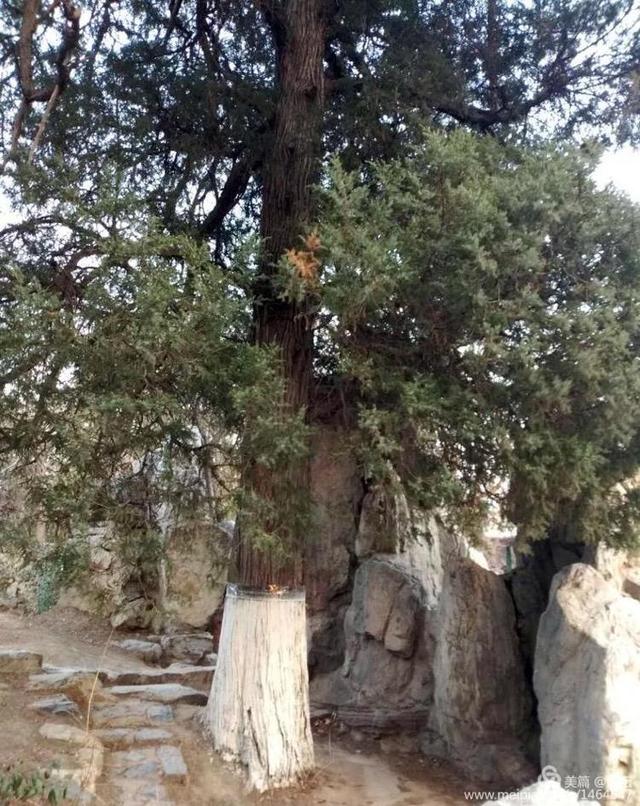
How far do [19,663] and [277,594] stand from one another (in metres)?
3.70

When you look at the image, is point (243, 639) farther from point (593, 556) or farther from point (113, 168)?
point (113, 168)

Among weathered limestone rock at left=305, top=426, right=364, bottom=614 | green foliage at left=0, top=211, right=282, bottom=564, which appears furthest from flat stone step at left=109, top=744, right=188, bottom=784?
weathered limestone rock at left=305, top=426, right=364, bottom=614

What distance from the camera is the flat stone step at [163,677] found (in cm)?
849

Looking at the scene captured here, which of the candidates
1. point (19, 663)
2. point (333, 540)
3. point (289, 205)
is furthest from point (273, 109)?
point (19, 663)

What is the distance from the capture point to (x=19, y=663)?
8141 mm

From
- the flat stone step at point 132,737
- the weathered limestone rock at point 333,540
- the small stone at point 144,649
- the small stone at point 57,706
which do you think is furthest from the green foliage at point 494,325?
the small stone at point 144,649

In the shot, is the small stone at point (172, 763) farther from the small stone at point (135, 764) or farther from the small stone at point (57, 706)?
the small stone at point (57, 706)

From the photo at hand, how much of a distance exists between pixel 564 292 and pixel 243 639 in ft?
11.4

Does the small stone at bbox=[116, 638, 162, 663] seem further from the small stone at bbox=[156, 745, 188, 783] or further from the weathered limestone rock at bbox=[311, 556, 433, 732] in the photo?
the small stone at bbox=[156, 745, 188, 783]

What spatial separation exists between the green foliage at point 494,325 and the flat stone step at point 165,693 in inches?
144

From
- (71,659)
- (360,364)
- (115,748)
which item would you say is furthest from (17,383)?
(71,659)

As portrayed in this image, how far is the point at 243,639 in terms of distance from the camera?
601 cm

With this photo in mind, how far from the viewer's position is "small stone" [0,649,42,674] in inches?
317

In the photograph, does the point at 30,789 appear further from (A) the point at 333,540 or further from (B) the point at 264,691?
(A) the point at 333,540
